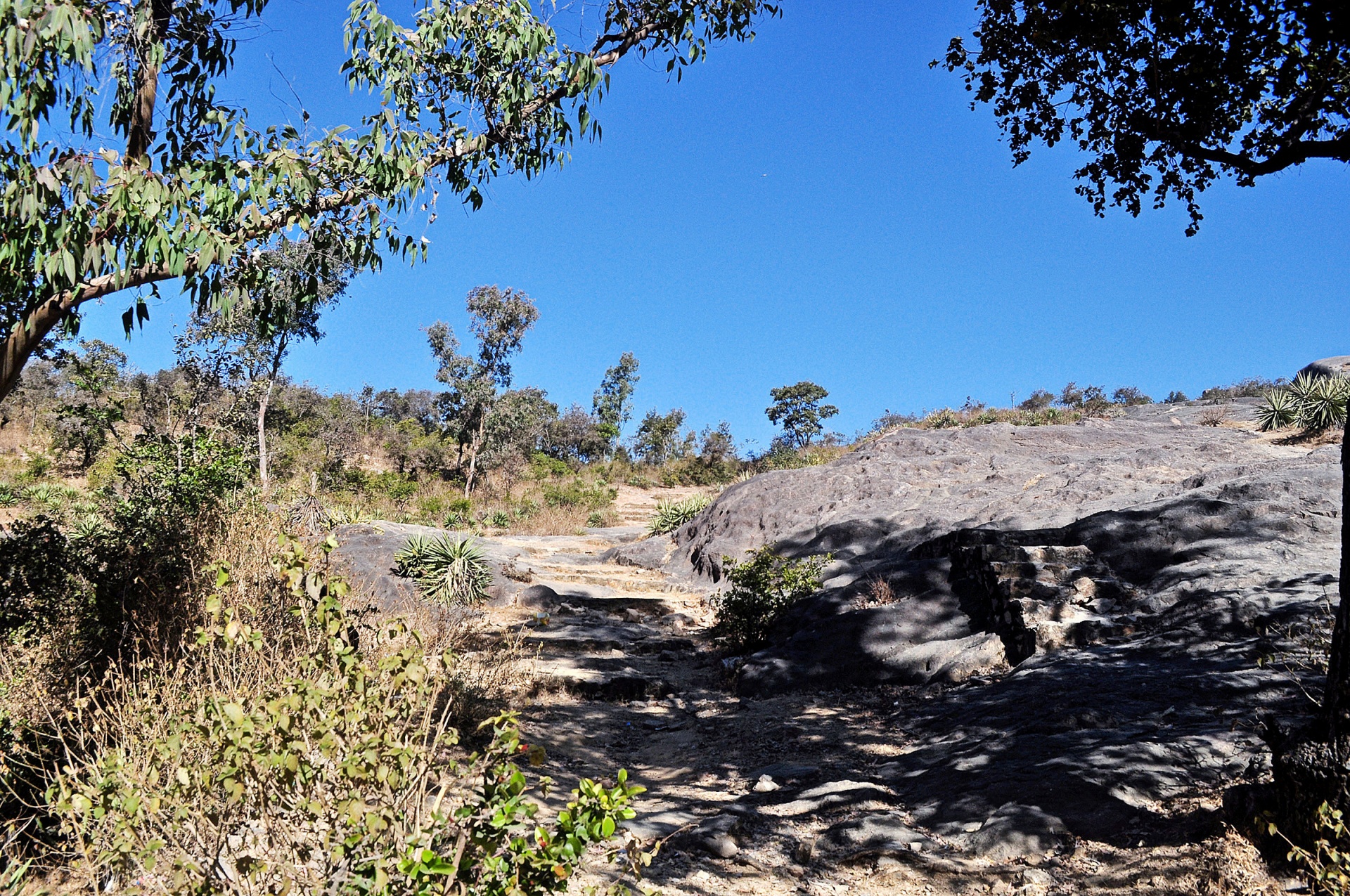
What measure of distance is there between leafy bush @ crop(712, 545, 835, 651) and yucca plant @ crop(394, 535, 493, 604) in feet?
13.0

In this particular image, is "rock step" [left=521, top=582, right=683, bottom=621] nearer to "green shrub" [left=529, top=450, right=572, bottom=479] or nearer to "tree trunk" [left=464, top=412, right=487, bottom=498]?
"tree trunk" [left=464, top=412, right=487, bottom=498]

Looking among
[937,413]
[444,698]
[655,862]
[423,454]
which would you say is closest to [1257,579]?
[655,862]

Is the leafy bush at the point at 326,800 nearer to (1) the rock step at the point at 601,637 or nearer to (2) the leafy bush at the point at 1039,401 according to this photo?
(1) the rock step at the point at 601,637

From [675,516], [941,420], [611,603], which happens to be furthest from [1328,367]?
[611,603]

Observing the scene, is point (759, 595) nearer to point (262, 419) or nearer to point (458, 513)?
point (458, 513)

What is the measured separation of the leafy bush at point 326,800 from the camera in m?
2.21

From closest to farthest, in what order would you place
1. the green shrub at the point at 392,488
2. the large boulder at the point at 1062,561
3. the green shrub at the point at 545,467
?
the large boulder at the point at 1062,561, the green shrub at the point at 392,488, the green shrub at the point at 545,467

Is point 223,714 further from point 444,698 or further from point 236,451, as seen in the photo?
point 236,451

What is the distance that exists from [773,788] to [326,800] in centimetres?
384

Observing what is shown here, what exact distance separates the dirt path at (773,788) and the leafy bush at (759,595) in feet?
1.62

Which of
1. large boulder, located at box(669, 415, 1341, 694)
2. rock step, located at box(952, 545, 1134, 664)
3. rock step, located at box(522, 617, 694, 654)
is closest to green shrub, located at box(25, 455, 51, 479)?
rock step, located at box(522, 617, 694, 654)

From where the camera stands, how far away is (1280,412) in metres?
16.3

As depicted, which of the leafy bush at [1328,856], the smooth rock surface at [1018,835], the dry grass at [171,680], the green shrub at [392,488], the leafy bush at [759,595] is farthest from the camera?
the green shrub at [392,488]

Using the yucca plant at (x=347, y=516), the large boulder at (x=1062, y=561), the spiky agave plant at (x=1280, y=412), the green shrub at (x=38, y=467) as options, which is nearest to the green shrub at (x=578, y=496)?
the yucca plant at (x=347, y=516)
